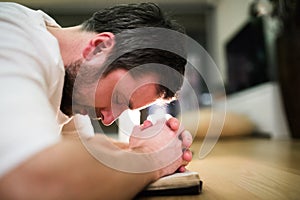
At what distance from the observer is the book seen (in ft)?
1.79

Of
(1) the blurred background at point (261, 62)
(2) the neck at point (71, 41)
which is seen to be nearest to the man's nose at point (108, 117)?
(2) the neck at point (71, 41)

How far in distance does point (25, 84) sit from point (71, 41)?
8.6 inches

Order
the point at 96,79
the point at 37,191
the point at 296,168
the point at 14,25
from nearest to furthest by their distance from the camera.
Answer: the point at 37,191 < the point at 14,25 < the point at 96,79 < the point at 296,168

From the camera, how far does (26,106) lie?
0.39 meters

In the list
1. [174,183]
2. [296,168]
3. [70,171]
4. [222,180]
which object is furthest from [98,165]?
[296,168]

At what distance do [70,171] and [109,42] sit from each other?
0.86ft

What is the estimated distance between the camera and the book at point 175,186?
0.55m

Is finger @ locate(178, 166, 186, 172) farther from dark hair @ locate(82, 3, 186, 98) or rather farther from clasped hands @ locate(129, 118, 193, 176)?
dark hair @ locate(82, 3, 186, 98)

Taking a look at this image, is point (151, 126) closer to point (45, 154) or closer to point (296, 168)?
point (45, 154)

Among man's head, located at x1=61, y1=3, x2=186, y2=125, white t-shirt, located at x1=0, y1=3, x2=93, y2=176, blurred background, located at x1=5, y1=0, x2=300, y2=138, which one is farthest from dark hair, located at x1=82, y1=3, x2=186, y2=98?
blurred background, located at x1=5, y1=0, x2=300, y2=138

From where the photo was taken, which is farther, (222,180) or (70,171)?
(222,180)

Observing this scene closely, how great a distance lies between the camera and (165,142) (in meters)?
0.58

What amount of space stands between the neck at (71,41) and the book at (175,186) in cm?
24

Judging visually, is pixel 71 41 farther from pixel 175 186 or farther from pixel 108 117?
pixel 175 186
